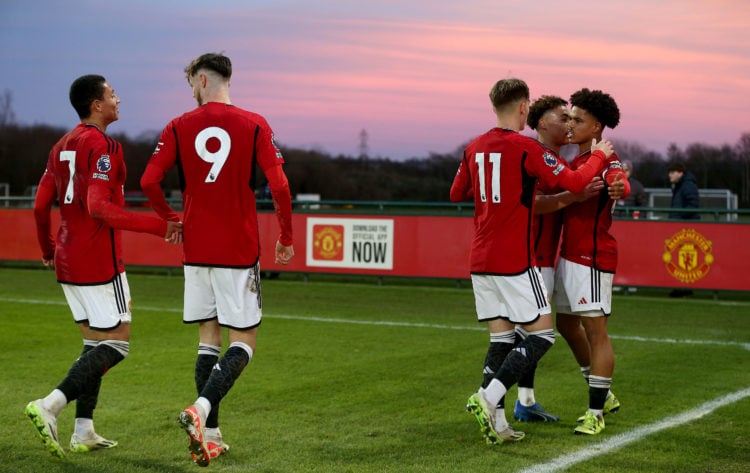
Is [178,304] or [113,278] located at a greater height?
[113,278]

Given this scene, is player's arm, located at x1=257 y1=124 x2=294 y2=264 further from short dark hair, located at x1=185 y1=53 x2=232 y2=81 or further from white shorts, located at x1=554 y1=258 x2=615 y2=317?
white shorts, located at x1=554 y1=258 x2=615 y2=317

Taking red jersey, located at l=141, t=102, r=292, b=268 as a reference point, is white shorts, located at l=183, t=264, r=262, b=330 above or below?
below

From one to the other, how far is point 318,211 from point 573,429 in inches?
459

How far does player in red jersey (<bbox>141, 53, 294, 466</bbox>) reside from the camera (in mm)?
5578

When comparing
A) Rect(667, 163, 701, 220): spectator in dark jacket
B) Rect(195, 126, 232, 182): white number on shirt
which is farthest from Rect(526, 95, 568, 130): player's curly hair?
Rect(667, 163, 701, 220): spectator in dark jacket

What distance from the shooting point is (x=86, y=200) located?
5758 millimetres

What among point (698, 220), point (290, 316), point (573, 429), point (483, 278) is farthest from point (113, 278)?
point (698, 220)

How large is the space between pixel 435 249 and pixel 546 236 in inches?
405

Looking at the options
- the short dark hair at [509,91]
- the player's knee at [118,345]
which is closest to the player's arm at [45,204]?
the player's knee at [118,345]

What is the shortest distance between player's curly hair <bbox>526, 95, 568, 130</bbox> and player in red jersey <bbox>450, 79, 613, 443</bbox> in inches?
25.5

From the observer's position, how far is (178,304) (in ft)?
47.2

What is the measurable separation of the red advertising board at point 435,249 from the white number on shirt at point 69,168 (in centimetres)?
1116

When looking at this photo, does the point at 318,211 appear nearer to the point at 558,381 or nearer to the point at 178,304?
the point at 178,304

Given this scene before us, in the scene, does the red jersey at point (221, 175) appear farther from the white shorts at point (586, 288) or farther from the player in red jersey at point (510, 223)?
the white shorts at point (586, 288)
